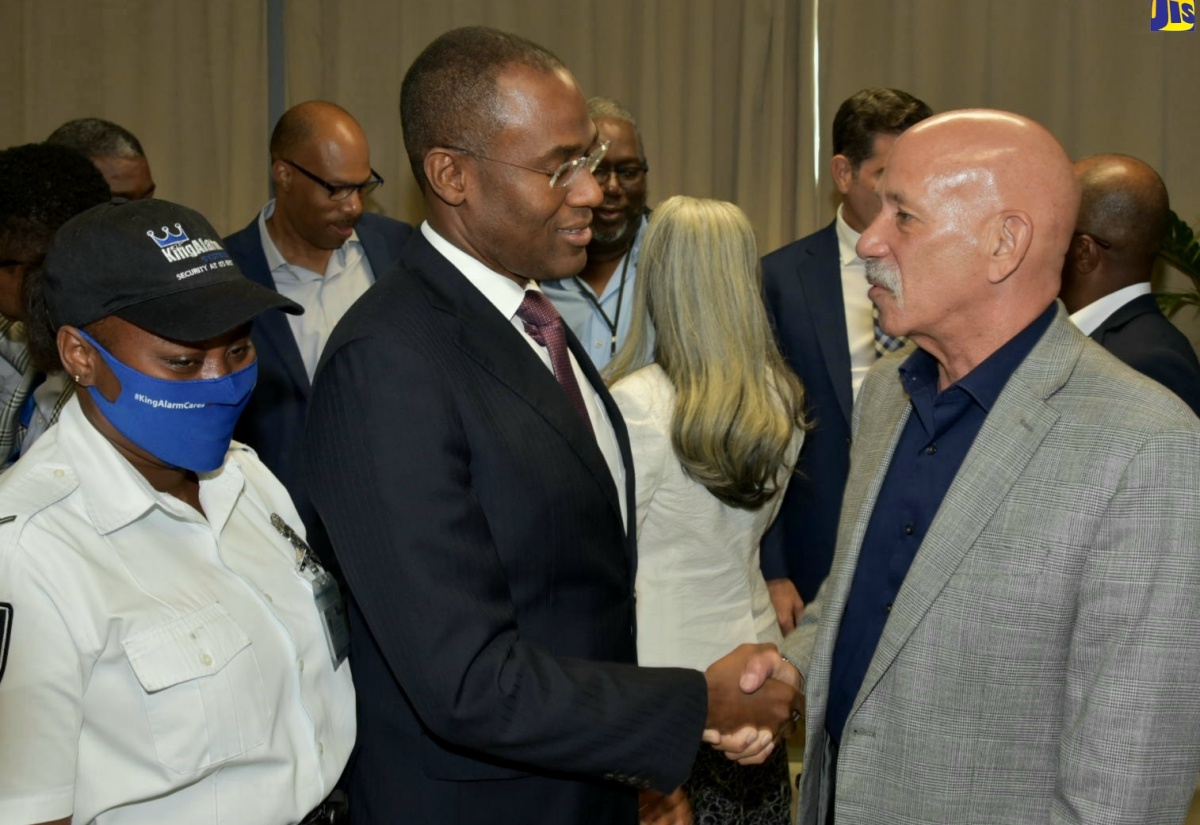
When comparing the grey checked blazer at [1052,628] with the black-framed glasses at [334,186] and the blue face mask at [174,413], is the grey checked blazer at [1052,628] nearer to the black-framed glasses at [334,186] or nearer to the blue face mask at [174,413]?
the blue face mask at [174,413]

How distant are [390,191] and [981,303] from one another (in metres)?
4.48

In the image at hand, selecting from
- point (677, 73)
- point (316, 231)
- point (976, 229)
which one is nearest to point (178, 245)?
point (976, 229)

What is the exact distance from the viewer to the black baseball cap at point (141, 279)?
149 centimetres

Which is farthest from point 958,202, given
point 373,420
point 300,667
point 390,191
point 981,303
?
point 390,191

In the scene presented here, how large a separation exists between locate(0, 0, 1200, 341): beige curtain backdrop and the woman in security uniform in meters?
4.29

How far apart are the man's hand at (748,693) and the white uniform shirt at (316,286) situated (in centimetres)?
216

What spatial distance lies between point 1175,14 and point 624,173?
340 centimetres

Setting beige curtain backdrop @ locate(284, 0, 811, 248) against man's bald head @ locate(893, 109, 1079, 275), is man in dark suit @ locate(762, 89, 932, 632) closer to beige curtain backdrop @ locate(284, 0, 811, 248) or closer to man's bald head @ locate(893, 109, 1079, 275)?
man's bald head @ locate(893, 109, 1079, 275)

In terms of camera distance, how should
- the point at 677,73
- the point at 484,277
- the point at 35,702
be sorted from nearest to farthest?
the point at 35,702 < the point at 484,277 < the point at 677,73

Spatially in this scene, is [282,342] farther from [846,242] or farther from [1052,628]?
[1052,628]

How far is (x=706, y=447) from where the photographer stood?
99.3 inches

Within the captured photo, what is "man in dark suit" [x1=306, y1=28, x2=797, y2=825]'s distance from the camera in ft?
5.16

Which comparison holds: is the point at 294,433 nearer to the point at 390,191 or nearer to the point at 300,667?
the point at 300,667

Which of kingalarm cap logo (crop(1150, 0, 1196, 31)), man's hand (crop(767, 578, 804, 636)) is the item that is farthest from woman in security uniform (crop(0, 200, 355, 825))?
kingalarm cap logo (crop(1150, 0, 1196, 31))
